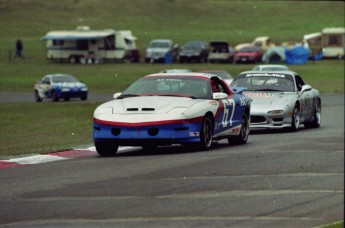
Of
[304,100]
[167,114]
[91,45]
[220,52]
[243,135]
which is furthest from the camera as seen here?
[220,52]

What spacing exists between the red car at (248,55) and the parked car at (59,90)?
31.2 meters

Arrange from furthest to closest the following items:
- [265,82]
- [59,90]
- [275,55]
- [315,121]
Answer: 1. [275,55]
2. [59,90]
3. [315,121]
4. [265,82]

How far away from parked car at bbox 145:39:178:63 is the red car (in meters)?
4.68

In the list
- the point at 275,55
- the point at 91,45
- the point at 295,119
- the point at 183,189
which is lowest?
the point at 275,55

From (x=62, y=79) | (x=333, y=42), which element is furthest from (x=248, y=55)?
(x=62, y=79)

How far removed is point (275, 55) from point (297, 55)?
2474mm

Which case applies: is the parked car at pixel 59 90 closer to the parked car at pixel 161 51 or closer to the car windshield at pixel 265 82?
the car windshield at pixel 265 82

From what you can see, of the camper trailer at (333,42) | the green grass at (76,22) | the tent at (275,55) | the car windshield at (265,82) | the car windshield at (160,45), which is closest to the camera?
the green grass at (76,22)

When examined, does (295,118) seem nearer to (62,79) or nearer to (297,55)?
(62,79)

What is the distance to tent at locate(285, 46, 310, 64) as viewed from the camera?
70625mm

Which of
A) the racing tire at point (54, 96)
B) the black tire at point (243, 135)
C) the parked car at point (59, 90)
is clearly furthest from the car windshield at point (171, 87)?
the racing tire at point (54, 96)

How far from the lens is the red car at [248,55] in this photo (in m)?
72.5

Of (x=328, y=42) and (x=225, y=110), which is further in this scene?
(x=328, y=42)

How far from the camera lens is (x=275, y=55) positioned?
2879 inches
